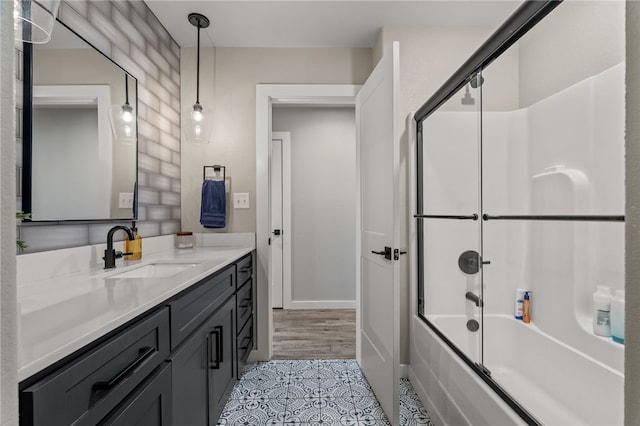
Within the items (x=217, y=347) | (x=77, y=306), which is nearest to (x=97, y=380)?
(x=77, y=306)

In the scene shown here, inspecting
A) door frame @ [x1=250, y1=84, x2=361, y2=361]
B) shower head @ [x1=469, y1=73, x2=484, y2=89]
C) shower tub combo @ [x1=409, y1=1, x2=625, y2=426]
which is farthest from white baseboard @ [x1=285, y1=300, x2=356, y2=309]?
shower head @ [x1=469, y1=73, x2=484, y2=89]

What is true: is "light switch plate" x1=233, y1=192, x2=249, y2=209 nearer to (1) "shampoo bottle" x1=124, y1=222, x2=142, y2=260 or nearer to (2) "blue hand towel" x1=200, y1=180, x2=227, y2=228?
(2) "blue hand towel" x1=200, y1=180, x2=227, y2=228

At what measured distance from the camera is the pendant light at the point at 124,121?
1723mm

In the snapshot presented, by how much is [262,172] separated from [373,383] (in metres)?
1.66

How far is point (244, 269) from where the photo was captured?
85.3 inches

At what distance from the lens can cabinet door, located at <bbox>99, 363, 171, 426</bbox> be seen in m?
0.78

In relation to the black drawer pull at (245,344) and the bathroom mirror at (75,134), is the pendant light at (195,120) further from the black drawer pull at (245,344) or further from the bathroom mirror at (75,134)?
the black drawer pull at (245,344)

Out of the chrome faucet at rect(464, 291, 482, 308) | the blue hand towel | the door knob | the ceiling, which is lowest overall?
the chrome faucet at rect(464, 291, 482, 308)

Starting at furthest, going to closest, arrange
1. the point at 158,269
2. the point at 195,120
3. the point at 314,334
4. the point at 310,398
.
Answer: the point at 314,334 < the point at 195,120 < the point at 310,398 < the point at 158,269

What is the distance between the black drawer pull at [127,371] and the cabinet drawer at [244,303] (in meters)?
1.05

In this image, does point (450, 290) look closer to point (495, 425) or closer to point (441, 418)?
point (441, 418)

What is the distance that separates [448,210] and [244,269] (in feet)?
4.56

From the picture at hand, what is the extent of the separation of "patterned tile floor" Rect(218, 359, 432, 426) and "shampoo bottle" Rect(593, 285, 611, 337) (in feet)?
3.22

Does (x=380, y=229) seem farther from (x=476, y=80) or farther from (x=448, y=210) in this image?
(x=476, y=80)
